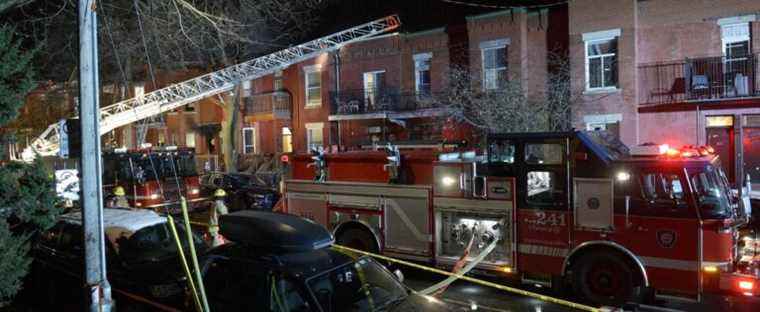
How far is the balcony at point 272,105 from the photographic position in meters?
29.2

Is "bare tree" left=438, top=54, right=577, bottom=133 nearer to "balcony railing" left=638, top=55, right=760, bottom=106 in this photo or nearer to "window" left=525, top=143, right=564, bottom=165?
"balcony railing" left=638, top=55, right=760, bottom=106

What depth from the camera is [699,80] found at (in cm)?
1720

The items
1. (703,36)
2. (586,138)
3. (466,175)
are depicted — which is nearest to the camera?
(586,138)

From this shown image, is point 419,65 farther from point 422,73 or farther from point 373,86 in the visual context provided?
point 373,86

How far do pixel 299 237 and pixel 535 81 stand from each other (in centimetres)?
1678

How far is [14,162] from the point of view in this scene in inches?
271

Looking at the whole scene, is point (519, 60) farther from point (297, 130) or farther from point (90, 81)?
point (90, 81)

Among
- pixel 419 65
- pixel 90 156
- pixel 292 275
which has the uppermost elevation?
pixel 419 65

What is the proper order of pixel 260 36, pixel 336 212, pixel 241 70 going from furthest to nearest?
pixel 260 36
pixel 241 70
pixel 336 212

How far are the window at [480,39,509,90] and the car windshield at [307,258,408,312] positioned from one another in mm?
16029

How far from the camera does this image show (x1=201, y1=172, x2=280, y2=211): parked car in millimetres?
17266

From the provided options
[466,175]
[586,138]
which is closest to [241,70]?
[466,175]

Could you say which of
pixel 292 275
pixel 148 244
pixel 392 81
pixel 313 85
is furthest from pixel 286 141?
pixel 292 275

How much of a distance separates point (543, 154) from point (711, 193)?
2210 millimetres
